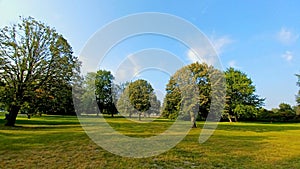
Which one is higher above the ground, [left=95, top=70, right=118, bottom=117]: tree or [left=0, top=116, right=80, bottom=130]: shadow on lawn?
[left=95, top=70, right=118, bottom=117]: tree

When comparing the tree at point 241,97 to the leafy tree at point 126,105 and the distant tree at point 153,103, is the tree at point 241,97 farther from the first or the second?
the leafy tree at point 126,105

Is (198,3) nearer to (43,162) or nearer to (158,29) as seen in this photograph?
(158,29)

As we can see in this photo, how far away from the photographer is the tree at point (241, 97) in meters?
46.8

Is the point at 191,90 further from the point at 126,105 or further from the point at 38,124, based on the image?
the point at 126,105

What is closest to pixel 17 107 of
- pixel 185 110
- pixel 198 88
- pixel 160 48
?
pixel 160 48

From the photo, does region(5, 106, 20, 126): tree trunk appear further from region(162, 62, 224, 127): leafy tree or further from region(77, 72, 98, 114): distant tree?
region(77, 72, 98, 114): distant tree

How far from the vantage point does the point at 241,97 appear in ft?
165

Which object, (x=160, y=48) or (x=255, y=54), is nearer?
(x=160, y=48)

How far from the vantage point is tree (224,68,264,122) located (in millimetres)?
46812

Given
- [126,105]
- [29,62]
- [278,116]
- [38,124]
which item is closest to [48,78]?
[29,62]

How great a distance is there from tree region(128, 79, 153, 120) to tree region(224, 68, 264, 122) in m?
22.5

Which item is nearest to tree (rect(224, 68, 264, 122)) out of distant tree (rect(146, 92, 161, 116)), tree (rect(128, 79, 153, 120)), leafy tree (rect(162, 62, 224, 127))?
distant tree (rect(146, 92, 161, 116))

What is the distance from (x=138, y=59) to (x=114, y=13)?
4018mm

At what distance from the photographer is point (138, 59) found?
1524 cm
